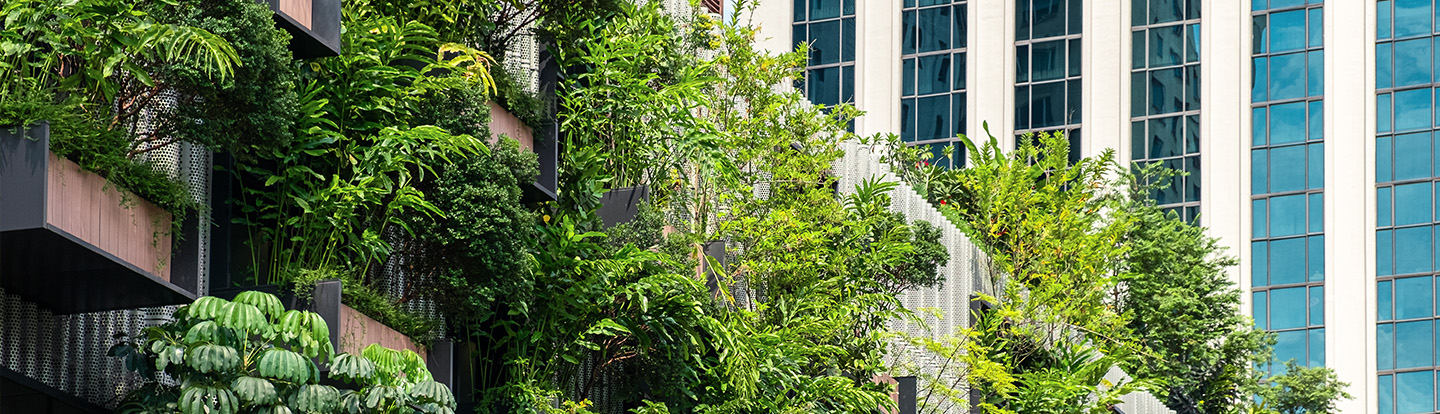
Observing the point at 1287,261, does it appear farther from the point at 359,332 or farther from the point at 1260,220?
the point at 359,332

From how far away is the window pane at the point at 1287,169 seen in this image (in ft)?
207

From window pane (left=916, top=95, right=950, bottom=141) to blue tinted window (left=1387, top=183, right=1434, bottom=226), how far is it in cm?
1430

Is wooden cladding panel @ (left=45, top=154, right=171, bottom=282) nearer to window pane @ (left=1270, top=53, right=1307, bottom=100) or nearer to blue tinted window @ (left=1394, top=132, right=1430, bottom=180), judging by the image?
blue tinted window @ (left=1394, top=132, right=1430, bottom=180)

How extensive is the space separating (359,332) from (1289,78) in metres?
52.9

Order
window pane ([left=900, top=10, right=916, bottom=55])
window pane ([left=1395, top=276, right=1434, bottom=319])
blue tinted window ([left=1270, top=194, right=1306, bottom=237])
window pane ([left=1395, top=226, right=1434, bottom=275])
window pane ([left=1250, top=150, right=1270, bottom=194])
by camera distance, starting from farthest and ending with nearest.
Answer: window pane ([left=900, top=10, right=916, bottom=55]) → window pane ([left=1250, top=150, right=1270, bottom=194]) → blue tinted window ([left=1270, top=194, right=1306, bottom=237]) → window pane ([left=1395, top=226, right=1434, bottom=275]) → window pane ([left=1395, top=276, right=1434, bottom=319])

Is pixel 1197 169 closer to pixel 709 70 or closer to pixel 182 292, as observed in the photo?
pixel 709 70

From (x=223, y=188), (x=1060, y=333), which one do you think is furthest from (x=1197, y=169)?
(x=223, y=188)

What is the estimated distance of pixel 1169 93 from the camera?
64.6m

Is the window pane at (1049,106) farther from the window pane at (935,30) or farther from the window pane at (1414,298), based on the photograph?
the window pane at (1414,298)

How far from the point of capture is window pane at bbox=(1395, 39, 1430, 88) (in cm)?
6166

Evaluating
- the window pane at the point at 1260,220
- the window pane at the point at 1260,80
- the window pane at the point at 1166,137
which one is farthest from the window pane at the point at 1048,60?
the window pane at the point at 1260,220

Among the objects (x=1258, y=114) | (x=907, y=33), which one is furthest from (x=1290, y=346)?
(x=907, y=33)

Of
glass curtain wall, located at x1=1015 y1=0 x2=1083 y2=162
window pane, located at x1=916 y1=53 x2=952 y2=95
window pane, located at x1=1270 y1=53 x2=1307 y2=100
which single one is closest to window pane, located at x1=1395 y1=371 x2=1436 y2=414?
window pane, located at x1=1270 y1=53 x2=1307 y2=100

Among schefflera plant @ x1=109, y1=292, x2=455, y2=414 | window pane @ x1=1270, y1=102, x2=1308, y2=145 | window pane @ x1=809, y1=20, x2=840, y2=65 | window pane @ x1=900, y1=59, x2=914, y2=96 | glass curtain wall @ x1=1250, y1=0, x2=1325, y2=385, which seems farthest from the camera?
window pane @ x1=809, y1=20, x2=840, y2=65
